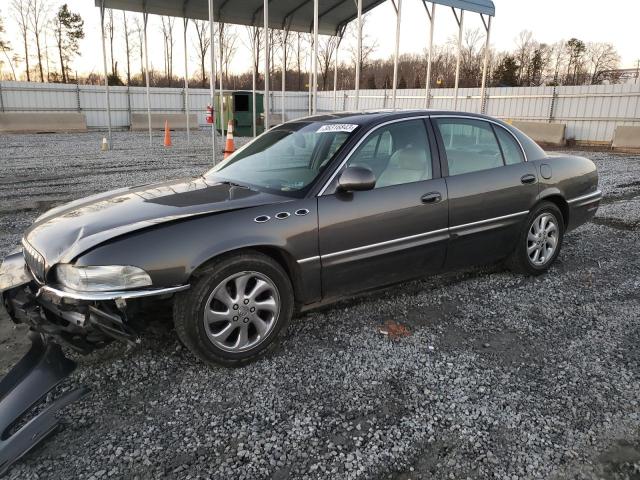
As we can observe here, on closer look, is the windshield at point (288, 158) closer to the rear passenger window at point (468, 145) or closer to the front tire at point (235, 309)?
the front tire at point (235, 309)

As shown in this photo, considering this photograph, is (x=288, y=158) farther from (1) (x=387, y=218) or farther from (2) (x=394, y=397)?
(2) (x=394, y=397)

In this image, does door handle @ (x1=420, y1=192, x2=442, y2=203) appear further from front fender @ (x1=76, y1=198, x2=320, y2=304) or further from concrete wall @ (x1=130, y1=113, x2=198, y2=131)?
concrete wall @ (x1=130, y1=113, x2=198, y2=131)

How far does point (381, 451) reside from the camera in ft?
7.51

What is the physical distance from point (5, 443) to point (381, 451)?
1.77m

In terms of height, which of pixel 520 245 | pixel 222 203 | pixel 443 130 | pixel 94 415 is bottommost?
pixel 94 415

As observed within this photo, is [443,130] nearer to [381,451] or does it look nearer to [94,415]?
[381,451]

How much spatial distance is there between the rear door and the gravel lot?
45 centimetres

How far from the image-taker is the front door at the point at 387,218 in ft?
10.7

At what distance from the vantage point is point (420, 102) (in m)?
24.7

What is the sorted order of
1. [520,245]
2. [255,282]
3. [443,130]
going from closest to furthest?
1. [255,282]
2. [443,130]
3. [520,245]

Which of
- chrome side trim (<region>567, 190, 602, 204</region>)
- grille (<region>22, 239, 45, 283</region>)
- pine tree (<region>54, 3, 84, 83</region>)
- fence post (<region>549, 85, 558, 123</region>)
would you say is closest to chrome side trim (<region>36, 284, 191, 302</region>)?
grille (<region>22, 239, 45, 283</region>)

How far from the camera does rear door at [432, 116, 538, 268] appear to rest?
12.8 ft

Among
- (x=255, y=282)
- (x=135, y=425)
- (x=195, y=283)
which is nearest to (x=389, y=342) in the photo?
(x=255, y=282)

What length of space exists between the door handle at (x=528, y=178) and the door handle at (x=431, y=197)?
3.50ft
